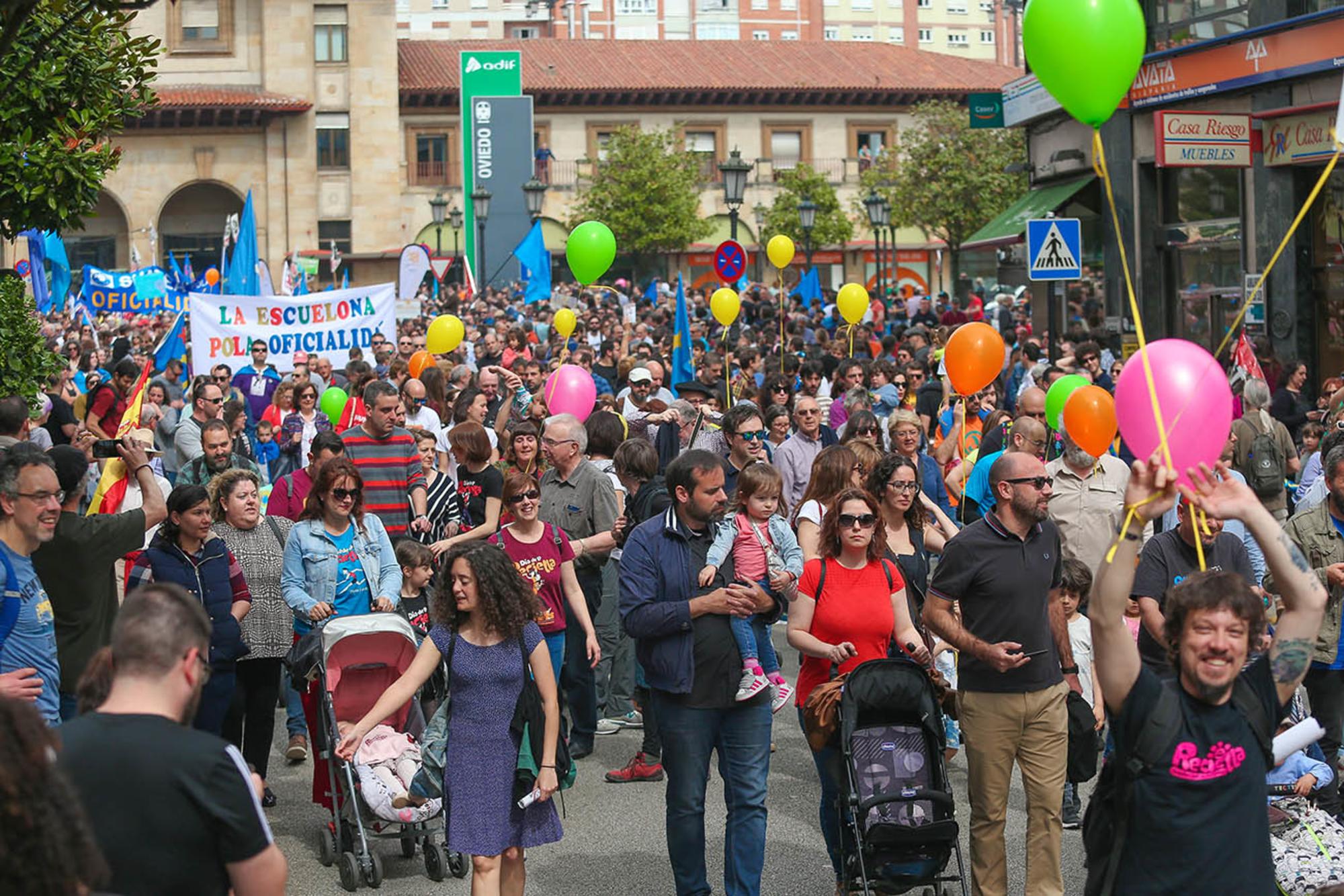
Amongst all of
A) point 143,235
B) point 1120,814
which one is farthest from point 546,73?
point 1120,814

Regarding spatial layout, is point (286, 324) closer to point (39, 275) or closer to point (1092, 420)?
point (39, 275)

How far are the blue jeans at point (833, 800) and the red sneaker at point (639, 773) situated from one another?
2.30 meters

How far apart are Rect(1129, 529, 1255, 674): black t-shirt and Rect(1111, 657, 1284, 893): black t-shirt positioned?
2.16 metres

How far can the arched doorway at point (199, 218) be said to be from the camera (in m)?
61.8

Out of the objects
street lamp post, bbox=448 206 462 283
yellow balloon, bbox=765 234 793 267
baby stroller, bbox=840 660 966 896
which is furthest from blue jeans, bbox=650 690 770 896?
street lamp post, bbox=448 206 462 283

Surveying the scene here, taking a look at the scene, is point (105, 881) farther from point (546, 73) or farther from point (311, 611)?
point (546, 73)

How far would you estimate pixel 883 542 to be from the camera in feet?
22.5

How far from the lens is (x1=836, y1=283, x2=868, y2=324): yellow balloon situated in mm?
19025

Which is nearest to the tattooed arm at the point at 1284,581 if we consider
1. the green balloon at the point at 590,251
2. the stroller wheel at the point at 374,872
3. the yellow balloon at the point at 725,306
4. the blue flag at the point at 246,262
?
the stroller wheel at the point at 374,872

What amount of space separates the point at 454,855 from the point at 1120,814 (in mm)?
3939

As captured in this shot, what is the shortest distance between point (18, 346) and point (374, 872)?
486 centimetres

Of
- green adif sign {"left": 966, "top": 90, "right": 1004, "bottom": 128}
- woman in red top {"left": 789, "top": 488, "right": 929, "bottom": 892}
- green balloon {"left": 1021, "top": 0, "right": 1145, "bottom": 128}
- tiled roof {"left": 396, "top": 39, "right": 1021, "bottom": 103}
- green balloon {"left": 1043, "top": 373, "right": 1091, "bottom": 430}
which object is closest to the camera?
green balloon {"left": 1021, "top": 0, "right": 1145, "bottom": 128}

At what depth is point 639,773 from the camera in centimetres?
895

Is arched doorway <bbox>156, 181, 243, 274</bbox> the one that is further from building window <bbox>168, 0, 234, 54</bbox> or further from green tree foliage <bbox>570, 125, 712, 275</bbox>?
green tree foliage <bbox>570, 125, 712, 275</bbox>
